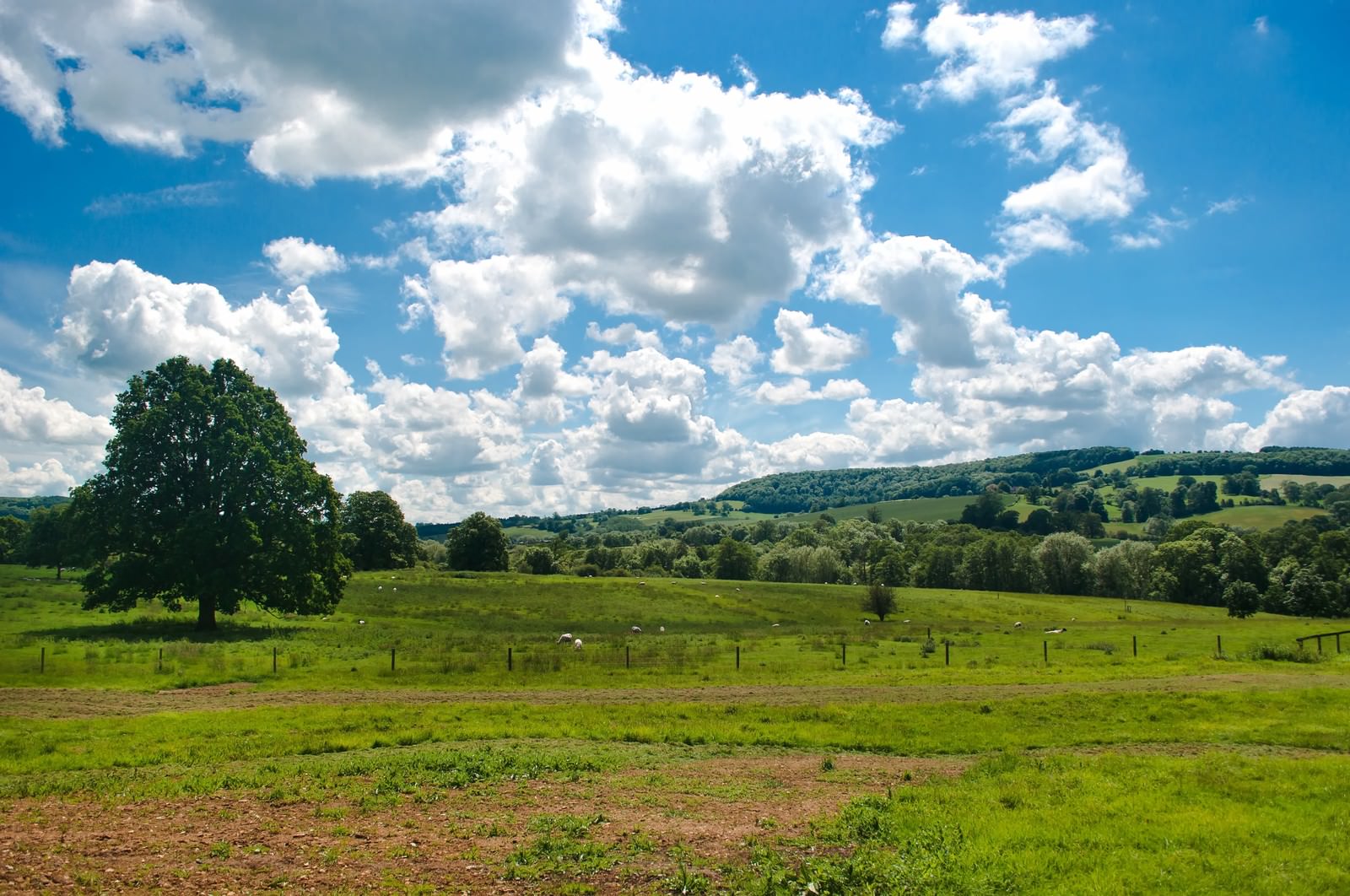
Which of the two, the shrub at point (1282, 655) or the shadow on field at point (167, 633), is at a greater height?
the shadow on field at point (167, 633)

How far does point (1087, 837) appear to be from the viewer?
11.2 m

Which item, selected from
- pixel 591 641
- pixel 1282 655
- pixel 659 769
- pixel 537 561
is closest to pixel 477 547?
pixel 537 561

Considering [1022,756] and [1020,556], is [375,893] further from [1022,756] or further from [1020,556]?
[1020,556]

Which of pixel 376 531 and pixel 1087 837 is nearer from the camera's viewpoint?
pixel 1087 837

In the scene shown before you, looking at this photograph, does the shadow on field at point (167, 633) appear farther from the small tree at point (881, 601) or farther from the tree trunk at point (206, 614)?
the small tree at point (881, 601)

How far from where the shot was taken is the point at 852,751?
19.3 m

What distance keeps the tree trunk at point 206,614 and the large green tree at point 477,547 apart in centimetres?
6945

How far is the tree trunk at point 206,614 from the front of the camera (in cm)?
4619

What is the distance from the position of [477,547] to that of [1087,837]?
11186 cm

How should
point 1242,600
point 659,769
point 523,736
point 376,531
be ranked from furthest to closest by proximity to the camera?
point 376,531
point 1242,600
point 523,736
point 659,769

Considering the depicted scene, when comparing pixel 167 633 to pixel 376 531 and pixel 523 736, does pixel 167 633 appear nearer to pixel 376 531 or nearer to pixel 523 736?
pixel 523 736

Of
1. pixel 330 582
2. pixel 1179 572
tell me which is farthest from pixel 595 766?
pixel 1179 572

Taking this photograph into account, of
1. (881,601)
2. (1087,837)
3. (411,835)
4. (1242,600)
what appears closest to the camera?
(1087,837)

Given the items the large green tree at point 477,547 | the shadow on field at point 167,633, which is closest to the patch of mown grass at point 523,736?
the shadow on field at point 167,633
